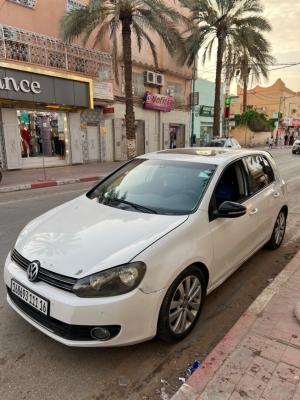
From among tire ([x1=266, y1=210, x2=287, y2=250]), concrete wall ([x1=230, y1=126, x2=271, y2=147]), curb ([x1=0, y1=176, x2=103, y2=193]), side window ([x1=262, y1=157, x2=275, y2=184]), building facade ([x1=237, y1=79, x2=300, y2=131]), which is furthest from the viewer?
building facade ([x1=237, y1=79, x2=300, y2=131])

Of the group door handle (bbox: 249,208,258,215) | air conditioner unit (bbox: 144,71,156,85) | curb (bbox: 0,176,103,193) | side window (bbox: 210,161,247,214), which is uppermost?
air conditioner unit (bbox: 144,71,156,85)

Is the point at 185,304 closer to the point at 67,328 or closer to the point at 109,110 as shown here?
the point at 67,328

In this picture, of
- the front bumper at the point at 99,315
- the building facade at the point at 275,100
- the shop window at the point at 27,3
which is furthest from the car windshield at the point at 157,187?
the building facade at the point at 275,100

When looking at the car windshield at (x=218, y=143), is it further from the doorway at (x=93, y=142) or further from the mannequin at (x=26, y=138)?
the mannequin at (x=26, y=138)

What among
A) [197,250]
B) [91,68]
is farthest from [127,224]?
[91,68]

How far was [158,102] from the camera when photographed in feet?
82.0

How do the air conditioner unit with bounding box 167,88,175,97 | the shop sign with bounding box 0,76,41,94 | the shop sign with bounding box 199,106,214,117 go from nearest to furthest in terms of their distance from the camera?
the shop sign with bounding box 0,76,41,94 → the air conditioner unit with bounding box 167,88,175,97 → the shop sign with bounding box 199,106,214,117

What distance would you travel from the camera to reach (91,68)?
735 inches

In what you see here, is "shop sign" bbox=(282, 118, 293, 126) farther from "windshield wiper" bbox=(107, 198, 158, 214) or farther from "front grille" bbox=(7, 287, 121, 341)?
"front grille" bbox=(7, 287, 121, 341)

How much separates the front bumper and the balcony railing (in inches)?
584

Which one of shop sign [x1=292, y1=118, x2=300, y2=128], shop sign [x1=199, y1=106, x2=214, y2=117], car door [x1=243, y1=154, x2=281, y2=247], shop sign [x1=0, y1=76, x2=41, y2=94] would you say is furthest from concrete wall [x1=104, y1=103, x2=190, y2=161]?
shop sign [x1=292, y1=118, x2=300, y2=128]

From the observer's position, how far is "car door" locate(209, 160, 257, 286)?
3.30 m

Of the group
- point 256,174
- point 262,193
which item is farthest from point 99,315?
point 256,174

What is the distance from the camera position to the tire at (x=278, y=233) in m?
4.98
